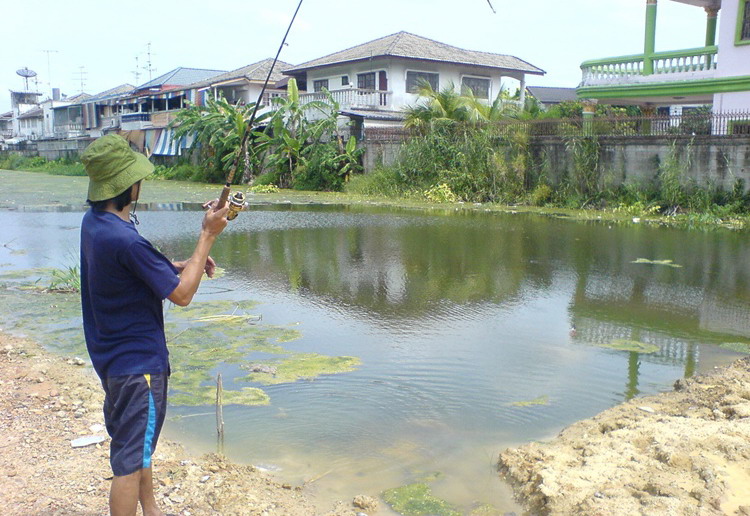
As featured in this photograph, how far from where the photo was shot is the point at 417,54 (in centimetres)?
2842

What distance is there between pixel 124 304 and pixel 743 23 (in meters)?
17.7

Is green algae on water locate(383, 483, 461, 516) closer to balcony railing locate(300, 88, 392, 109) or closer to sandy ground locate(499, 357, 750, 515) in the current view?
sandy ground locate(499, 357, 750, 515)

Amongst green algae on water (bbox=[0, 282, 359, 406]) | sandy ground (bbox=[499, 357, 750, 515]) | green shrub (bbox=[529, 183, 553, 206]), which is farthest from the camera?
green shrub (bbox=[529, 183, 553, 206])

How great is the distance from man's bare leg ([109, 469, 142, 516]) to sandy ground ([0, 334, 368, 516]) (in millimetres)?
547

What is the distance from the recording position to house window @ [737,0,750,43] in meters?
16.5

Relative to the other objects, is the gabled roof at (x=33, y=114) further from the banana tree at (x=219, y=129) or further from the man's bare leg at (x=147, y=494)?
the man's bare leg at (x=147, y=494)

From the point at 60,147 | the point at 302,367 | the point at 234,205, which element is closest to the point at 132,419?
the point at 234,205

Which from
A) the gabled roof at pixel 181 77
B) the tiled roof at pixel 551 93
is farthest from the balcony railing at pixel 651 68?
the gabled roof at pixel 181 77

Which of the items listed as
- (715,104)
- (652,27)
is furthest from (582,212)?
(652,27)

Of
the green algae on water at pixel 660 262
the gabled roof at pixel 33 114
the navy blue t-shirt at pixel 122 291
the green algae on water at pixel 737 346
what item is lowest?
the green algae on water at pixel 737 346

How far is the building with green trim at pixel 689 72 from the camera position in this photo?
16531 mm

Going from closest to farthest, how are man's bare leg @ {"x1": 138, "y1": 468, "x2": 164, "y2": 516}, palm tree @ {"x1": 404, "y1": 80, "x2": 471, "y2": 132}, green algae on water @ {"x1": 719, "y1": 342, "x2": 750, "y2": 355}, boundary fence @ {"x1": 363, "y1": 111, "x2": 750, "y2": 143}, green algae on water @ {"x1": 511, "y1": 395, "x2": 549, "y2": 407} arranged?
1. man's bare leg @ {"x1": 138, "y1": 468, "x2": 164, "y2": 516}
2. green algae on water @ {"x1": 511, "y1": 395, "x2": 549, "y2": 407}
3. green algae on water @ {"x1": 719, "y1": 342, "x2": 750, "y2": 355}
4. boundary fence @ {"x1": 363, "y1": 111, "x2": 750, "y2": 143}
5. palm tree @ {"x1": 404, "y1": 80, "x2": 471, "y2": 132}

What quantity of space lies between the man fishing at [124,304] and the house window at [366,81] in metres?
26.8

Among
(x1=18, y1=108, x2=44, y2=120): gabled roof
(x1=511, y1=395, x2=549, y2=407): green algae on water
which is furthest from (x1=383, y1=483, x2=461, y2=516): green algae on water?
(x1=18, y1=108, x2=44, y2=120): gabled roof
